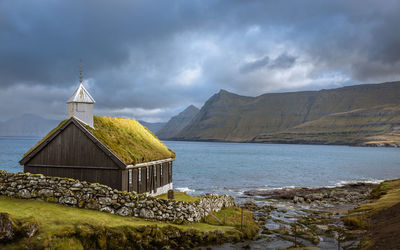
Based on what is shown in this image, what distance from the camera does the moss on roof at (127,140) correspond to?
24031mm

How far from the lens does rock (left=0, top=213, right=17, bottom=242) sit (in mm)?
13469

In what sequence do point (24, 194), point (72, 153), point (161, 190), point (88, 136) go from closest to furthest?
point (24, 194) < point (88, 136) < point (72, 153) < point (161, 190)

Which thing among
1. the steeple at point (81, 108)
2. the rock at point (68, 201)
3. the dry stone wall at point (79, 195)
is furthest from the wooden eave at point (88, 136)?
the rock at point (68, 201)

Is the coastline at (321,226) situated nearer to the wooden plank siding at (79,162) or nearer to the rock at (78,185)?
the wooden plank siding at (79,162)

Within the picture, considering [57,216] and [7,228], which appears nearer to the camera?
[7,228]

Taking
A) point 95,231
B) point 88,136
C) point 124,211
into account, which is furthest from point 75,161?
point 95,231

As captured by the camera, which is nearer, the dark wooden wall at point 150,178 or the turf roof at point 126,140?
the turf roof at point 126,140

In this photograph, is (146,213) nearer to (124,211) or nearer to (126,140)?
(124,211)

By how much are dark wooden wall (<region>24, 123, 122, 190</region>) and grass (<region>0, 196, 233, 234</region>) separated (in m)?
4.60

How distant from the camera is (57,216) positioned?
54.0 feet

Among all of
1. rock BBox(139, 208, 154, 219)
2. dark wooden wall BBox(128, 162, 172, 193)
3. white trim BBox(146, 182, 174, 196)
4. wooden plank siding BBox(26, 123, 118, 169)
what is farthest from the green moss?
white trim BBox(146, 182, 174, 196)

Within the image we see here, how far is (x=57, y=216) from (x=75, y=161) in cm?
800

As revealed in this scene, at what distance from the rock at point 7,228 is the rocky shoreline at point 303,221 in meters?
12.0

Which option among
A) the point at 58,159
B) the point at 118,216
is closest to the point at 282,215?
the point at 118,216
